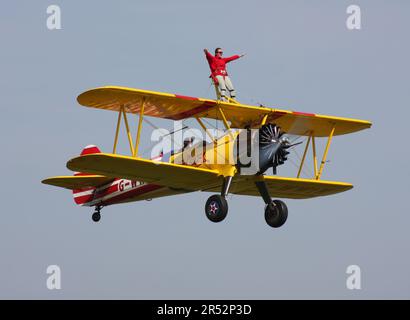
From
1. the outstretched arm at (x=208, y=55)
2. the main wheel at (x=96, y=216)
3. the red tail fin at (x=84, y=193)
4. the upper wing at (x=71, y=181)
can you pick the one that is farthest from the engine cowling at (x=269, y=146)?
Result: the red tail fin at (x=84, y=193)

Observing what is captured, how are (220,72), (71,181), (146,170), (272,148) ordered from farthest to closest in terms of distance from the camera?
(71,181) < (220,72) < (272,148) < (146,170)

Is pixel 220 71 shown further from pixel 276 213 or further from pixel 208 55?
pixel 276 213

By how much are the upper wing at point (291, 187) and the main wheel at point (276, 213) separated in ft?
2.26

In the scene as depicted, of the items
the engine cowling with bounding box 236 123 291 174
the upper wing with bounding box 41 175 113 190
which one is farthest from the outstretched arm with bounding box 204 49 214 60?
the upper wing with bounding box 41 175 113 190

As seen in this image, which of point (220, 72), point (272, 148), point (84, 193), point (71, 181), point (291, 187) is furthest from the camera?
point (84, 193)

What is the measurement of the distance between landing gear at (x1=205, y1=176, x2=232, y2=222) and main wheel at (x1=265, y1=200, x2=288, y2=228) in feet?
5.44

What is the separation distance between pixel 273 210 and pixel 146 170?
11.6 ft

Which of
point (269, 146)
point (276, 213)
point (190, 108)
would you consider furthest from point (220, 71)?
point (276, 213)

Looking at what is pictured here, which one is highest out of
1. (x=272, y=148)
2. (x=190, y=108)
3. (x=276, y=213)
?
(x=190, y=108)

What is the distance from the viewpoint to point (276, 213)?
2514 centimetres

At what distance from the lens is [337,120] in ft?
88.6

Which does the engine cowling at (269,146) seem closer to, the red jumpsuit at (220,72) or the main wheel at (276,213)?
the main wheel at (276,213)

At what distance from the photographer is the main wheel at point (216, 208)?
935 inches

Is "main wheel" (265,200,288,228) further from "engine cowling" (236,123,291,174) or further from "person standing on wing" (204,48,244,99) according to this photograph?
"person standing on wing" (204,48,244,99)
